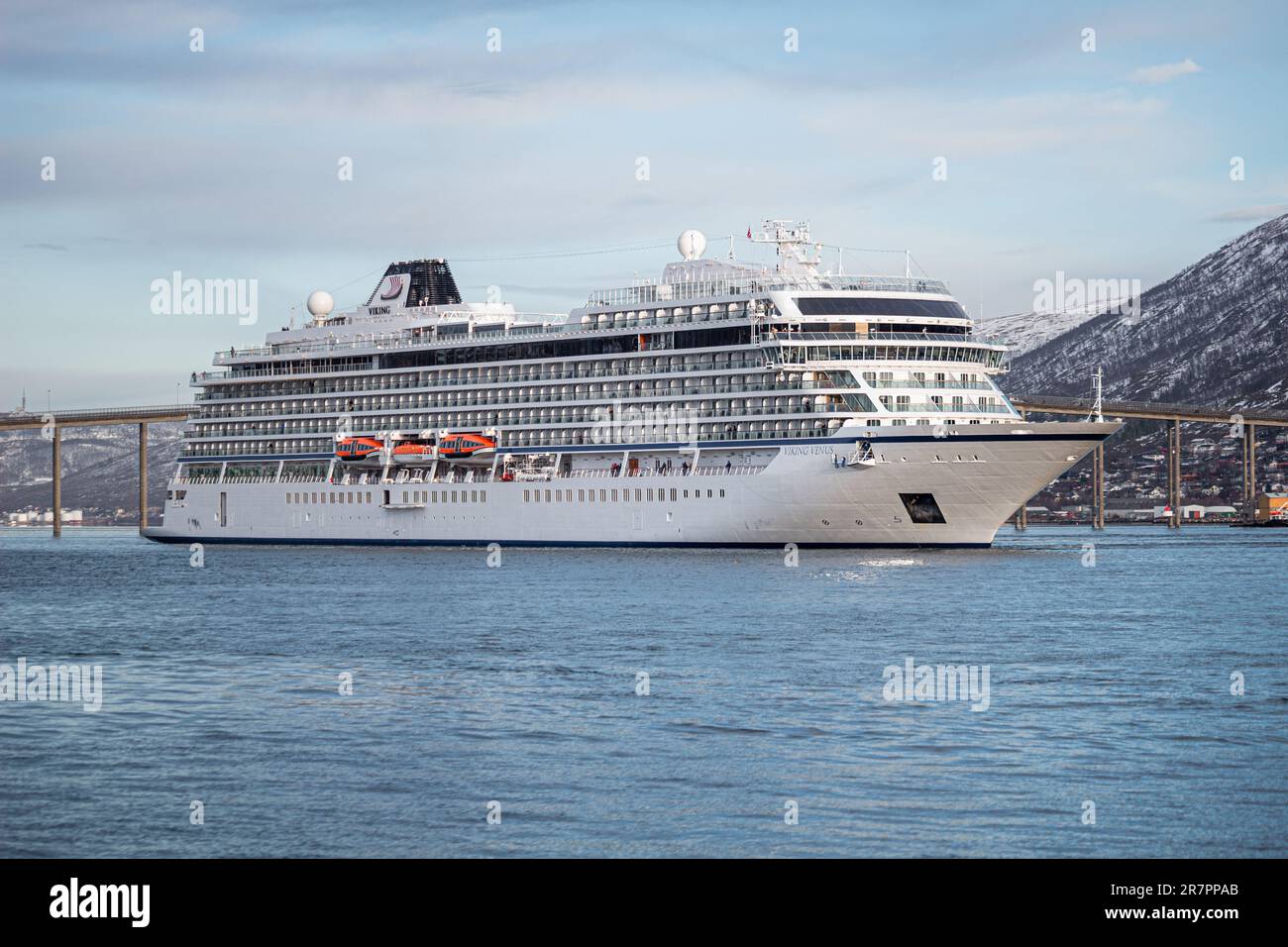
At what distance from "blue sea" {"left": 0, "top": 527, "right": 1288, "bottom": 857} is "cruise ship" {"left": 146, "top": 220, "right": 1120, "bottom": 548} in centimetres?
1997

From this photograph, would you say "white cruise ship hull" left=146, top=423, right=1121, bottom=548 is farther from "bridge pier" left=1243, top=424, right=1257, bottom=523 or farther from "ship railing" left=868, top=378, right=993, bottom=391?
"bridge pier" left=1243, top=424, right=1257, bottom=523

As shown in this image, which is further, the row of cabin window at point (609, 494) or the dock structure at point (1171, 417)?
the dock structure at point (1171, 417)

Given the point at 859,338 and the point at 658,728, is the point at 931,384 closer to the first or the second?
the point at 859,338

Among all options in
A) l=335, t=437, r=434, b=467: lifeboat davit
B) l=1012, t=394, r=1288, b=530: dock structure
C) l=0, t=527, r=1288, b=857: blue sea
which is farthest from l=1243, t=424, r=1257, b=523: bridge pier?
l=0, t=527, r=1288, b=857: blue sea

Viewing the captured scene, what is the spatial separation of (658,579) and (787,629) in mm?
18684

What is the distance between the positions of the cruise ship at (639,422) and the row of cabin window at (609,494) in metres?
0.14

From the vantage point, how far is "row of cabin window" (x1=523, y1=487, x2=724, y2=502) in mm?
80938

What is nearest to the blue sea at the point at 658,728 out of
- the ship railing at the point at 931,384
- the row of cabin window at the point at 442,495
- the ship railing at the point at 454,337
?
the ship railing at the point at 931,384

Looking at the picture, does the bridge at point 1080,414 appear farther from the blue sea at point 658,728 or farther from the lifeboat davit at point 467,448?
the blue sea at point 658,728

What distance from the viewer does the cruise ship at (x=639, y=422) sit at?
74062mm
